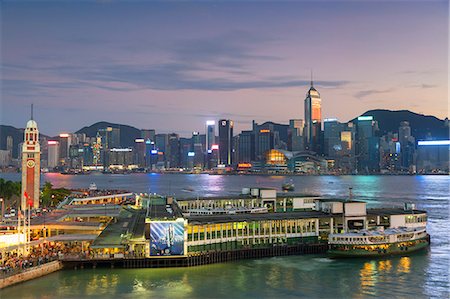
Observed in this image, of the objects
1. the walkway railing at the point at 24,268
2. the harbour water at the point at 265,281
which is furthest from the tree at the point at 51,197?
the harbour water at the point at 265,281

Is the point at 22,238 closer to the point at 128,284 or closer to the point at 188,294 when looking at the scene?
the point at 128,284

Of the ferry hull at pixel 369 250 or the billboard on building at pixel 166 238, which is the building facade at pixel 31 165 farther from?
the ferry hull at pixel 369 250

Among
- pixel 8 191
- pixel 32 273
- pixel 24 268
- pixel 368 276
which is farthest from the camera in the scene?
pixel 8 191

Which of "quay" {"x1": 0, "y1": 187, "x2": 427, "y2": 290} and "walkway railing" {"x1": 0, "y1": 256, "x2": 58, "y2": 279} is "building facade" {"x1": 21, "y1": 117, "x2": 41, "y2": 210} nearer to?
"quay" {"x1": 0, "y1": 187, "x2": 427, "y2": 290}

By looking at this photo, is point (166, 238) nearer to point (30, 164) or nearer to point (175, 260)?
point (175, 260)

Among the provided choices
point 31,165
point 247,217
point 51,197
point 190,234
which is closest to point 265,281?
point 190,234

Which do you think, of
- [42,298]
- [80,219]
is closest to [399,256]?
[42,298]
